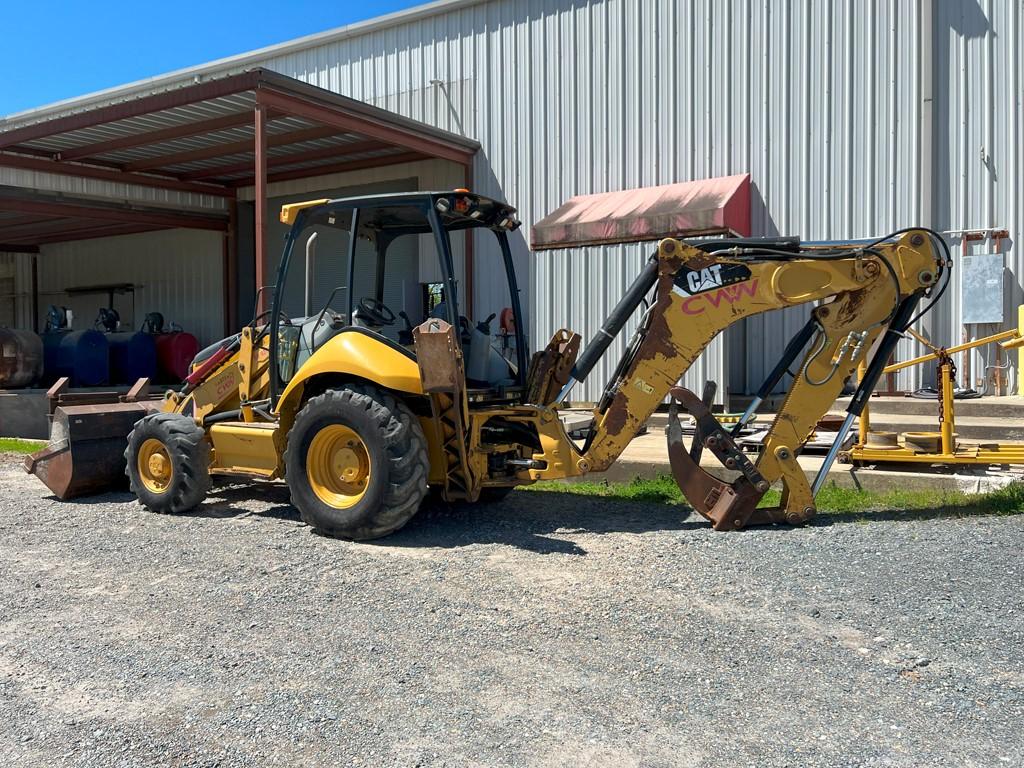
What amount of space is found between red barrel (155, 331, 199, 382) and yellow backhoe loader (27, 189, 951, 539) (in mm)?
12564

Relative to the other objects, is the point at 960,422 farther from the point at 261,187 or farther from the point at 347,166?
the point at 347,166

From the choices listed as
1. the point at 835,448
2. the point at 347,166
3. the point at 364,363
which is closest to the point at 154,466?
the point at 364,363

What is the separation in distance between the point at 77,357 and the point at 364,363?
12.1 m

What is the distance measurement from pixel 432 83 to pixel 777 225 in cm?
663

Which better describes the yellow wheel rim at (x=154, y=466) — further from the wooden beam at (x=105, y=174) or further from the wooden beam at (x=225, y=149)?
the wooden beam at (x=105, y=174)

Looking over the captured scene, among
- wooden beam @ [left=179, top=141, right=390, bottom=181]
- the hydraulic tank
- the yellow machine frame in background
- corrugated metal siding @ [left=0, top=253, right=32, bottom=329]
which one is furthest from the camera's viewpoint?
corrugated metal siding @ [left=0, top=253, right=32, bottom=329]

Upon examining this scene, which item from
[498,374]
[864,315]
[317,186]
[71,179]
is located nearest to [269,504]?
[498,374]

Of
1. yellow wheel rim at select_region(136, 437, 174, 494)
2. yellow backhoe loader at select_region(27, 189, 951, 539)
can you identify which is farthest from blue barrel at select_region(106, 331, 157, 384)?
yellow backhoe loader at select_region(27, 189, 951, 539)

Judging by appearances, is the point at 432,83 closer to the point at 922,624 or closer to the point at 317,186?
the point at 317,186

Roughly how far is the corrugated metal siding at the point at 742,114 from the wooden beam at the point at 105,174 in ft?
19.1

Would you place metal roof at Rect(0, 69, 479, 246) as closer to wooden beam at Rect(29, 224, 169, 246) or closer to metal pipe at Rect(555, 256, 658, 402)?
wooden beam at Rect(29, 224, 169, 246)

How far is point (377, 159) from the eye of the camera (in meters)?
16.2

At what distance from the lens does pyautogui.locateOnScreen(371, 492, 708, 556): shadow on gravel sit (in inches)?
252

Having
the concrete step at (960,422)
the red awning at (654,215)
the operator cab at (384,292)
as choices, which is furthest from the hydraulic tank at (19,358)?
the concrete step at (960,422)
